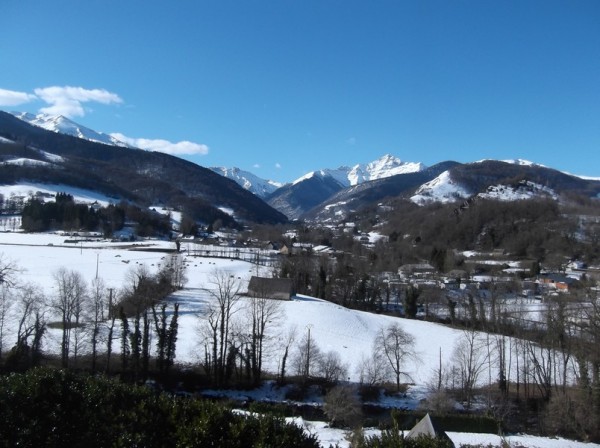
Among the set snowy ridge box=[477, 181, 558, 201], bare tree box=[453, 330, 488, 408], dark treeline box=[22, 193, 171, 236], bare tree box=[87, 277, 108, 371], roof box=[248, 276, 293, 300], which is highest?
snowy ridge box=[477, 181, 558, 201]

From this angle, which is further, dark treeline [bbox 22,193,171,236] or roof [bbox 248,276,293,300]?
dark treeline [bbox 22,193,171,236]

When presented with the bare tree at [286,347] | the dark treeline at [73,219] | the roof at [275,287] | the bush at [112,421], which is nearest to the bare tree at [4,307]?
the bare tree at [286,347]

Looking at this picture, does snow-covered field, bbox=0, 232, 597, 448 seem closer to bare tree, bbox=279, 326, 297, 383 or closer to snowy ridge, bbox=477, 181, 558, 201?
bare tree, bbox=279, 326, 297, 383

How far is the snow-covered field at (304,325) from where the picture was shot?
96.6 feet

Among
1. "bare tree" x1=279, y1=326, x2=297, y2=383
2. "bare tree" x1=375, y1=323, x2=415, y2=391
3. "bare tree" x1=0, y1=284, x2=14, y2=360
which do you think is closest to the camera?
"bare tree" x1=0, y1=284, x2=14, y2=360

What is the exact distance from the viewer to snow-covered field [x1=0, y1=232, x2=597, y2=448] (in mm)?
29439

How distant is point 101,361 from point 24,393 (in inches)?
934

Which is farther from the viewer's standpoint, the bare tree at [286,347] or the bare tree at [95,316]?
the bare tree at [286,347]

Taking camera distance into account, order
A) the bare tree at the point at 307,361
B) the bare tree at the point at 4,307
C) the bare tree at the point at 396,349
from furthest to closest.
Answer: the bare tree at the point at 396,349 → the bare tree at the point at 307,361 → the bare tree at the point at 4,307

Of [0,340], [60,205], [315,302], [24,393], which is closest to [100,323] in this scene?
[0,340]

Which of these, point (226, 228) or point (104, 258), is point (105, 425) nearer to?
point (104, 258)

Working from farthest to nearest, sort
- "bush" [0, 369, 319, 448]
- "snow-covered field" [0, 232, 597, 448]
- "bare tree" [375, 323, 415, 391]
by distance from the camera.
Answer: "bare tree" [375, 323, 415, 391] → "snow-covered field" [0, 232, 597, 448] → "bush" [0, 369, 319, 448]

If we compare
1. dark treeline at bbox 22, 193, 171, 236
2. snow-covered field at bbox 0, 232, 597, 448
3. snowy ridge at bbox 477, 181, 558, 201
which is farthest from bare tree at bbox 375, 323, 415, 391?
snowy ridge at bbox 477, 181, 558, 201

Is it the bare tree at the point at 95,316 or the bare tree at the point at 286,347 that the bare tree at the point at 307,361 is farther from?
the bare tree at the point at 95,316
